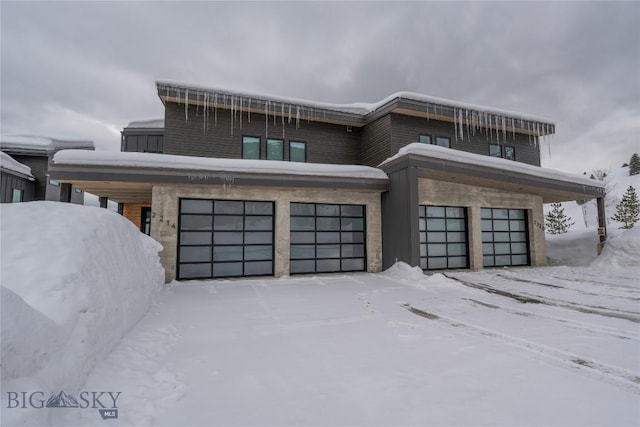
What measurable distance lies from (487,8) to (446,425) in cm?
1694

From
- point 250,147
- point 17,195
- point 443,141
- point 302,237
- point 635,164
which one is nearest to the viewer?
point 302,237

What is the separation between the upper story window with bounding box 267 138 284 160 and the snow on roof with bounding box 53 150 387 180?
2968 millimetres

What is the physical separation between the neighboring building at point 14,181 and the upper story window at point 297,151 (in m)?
15.6

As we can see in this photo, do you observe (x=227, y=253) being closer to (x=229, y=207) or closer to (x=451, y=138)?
(x=229, y=207)

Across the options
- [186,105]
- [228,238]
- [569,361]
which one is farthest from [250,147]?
[569,361]

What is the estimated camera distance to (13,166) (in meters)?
16.4

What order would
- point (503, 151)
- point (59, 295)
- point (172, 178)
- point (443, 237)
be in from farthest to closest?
point (503, 151), point (443, 237), point (172, 178), point (59, 295)

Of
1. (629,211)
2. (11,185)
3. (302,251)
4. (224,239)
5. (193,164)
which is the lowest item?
(302,251)

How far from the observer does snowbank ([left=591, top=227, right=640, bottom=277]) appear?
1210 centimetres

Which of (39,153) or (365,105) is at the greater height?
(365,105)

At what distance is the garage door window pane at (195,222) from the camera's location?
10.5 metres

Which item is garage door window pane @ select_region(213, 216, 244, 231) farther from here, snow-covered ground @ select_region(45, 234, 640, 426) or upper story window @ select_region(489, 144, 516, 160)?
upper story window @ select_region(489, 144, 516, 160)

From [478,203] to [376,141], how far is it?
17.9 feet

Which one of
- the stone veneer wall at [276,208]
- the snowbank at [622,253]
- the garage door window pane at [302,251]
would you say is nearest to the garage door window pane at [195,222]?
the stone veneer wall at [276,208]
